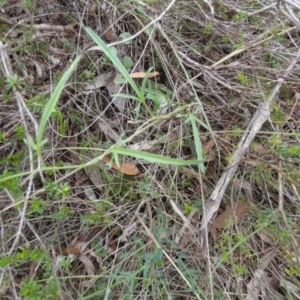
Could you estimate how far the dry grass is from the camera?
1.26 m

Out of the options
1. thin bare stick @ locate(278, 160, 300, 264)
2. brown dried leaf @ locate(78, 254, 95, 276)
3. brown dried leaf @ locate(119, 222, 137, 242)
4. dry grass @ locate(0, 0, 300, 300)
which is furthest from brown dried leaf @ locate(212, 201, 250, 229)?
brown dried leaf @ locate(78, 254, 95, 276)

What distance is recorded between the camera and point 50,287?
44.6 inches

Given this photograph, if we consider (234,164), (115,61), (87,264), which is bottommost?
(87,264)

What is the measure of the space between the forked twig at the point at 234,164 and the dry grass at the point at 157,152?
0.05ft

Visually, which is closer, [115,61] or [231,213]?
[115,61]

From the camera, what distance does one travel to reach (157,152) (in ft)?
4.59

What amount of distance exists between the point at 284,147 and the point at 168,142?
367 mm

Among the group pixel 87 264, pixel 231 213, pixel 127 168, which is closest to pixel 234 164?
pixel 231 213

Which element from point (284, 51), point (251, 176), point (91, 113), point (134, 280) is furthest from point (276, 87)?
point (134, 280)

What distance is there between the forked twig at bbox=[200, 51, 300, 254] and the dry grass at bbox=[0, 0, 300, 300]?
0.02 meters

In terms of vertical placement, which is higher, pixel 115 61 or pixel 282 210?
pixel 115 61

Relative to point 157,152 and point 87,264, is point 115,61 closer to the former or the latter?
point 157,152

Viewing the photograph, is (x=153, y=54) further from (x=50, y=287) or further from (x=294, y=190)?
(x=50, y=287)

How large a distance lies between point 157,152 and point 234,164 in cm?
26
